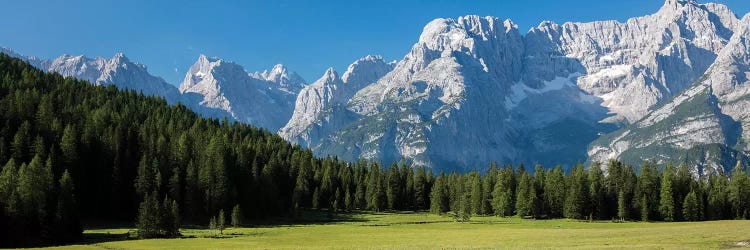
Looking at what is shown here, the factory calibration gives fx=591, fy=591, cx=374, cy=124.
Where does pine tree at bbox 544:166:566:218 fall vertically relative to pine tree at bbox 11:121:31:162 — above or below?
below

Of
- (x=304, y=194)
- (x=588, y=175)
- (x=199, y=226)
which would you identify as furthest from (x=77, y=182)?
(x=588, y=175)

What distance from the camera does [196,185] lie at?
120 m

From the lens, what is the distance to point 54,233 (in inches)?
3081

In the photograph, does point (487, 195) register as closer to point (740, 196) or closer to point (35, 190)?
point (740, 196)

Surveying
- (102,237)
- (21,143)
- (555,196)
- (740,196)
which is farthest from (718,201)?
(21,143)

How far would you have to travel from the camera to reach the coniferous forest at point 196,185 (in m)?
83.9

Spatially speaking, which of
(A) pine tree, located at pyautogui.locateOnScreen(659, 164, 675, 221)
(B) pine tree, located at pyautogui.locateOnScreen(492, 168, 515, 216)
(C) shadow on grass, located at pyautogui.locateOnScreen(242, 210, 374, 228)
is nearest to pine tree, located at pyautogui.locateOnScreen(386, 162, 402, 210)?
(B) pine tree, located at pyautogui.locateOnScreen(492, 168, 515, 216)

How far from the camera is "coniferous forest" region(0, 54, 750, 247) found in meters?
83.9

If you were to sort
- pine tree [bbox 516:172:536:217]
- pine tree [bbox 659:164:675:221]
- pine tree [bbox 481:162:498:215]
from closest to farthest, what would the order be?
1. pine tree [bbox 659:164:675:221]
2. pine tree [bbox 516:172:536:217]
3. pine tree [bbox 481:162:498:215]

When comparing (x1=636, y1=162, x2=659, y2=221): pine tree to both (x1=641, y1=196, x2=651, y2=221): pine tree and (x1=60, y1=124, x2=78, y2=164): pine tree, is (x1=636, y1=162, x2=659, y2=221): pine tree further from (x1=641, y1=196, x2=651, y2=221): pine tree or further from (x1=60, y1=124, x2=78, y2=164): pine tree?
(x1=60, y1=124, x2=78, y2=164): pine tree

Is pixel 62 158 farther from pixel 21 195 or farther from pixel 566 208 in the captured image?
pixel 566 208

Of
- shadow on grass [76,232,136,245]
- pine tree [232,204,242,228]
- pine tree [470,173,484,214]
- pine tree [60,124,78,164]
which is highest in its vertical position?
pine tree [60,124,78,164]

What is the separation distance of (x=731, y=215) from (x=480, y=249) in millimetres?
112088

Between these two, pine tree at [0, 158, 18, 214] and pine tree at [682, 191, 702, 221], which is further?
pine tree at [682, 191, 702, 221]
